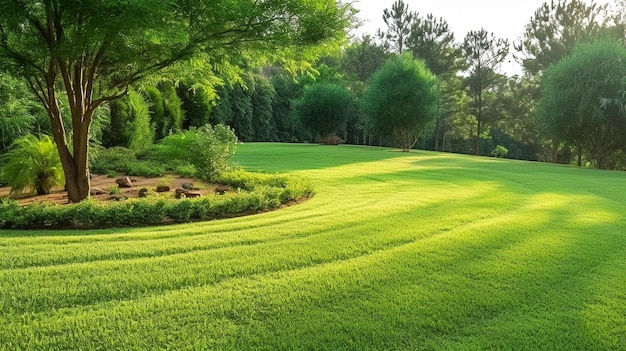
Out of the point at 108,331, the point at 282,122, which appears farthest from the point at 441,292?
the point at 282,122

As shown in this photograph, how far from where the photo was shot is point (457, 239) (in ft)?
15.3

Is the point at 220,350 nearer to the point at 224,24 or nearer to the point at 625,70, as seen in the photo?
the point at 224,24

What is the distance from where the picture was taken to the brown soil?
746 centimetres

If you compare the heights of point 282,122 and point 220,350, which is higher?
point 282,122

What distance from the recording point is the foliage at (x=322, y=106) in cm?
3138

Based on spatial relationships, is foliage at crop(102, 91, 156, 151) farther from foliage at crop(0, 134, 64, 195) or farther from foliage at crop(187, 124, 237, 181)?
foliage at crop(0, 134, 64, 195)

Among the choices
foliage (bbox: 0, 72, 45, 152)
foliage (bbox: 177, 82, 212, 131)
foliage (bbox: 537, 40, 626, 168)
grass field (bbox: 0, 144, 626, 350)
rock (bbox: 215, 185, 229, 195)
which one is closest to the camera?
grass field (bbox: 0, 144, 626, 350)

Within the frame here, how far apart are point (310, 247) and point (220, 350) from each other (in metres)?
1.92

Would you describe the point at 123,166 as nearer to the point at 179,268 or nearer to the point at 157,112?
the point at 157,112

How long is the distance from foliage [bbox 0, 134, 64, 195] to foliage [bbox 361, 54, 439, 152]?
20943mm

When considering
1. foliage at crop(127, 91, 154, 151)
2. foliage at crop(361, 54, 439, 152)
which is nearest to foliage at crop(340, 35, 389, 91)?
foliage at crop(361, 54, 439, 152)

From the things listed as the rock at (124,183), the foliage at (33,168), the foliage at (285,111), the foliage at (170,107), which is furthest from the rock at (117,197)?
the foliage at (285,111)

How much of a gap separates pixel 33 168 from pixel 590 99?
21.6 meters

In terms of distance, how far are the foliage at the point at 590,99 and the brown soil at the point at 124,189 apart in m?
18.3
